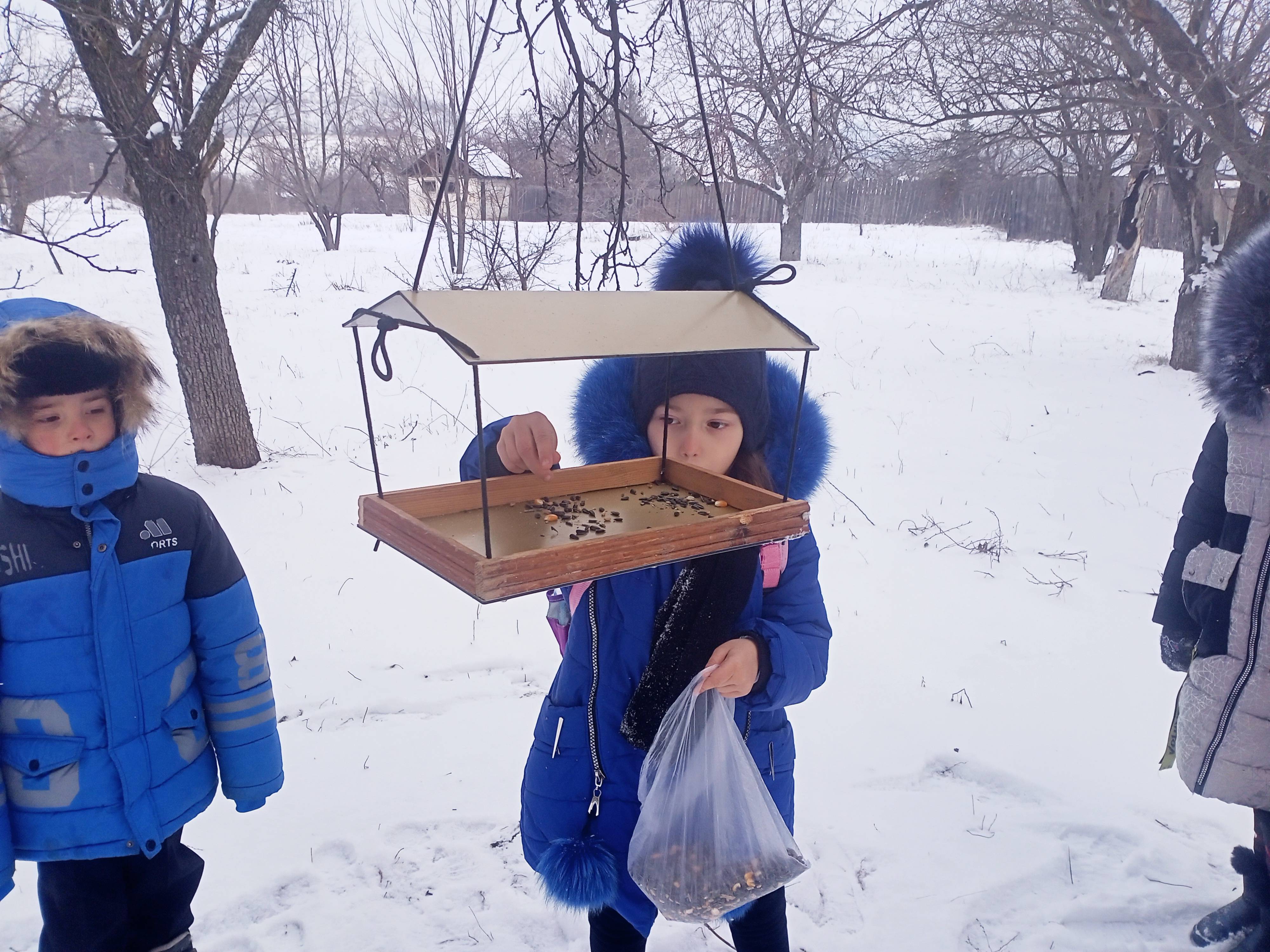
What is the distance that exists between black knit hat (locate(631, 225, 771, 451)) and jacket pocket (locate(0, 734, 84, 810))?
4.56 feet

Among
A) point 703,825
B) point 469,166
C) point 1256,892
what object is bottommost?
point 1256,892

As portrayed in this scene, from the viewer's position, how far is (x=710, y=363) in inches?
71.6

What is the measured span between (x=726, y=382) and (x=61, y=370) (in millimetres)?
1350

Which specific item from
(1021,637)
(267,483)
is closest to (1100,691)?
(1021,637)

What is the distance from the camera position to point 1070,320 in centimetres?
1188

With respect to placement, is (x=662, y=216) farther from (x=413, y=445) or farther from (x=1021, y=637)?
(x=1021, y=637)

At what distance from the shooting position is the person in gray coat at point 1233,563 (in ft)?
6.40

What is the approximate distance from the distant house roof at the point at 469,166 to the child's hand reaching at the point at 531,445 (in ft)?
19.6

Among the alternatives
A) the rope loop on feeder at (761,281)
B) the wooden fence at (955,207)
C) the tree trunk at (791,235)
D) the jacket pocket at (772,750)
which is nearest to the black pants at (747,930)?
the jacket pocket at (772,750)

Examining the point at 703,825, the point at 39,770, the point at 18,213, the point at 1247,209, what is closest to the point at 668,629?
the point at 703,825

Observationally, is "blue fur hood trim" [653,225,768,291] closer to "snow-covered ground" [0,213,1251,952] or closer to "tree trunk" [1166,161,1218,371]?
"snow-covered ground" [0,213,1251,952]

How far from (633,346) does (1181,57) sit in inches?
230

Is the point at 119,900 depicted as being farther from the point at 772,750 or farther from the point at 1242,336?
the point at 1242,336

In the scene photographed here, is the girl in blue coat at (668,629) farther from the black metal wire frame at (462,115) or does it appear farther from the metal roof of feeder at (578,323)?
the black metal wire frame at (462,115)
